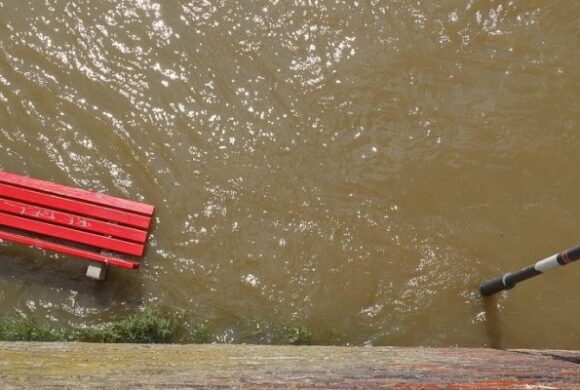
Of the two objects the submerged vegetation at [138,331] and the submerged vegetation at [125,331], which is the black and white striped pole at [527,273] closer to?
the submerged vegetation at [138,331]

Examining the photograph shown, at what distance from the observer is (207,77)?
4.73 meters

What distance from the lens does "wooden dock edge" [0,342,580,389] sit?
277 centimetres

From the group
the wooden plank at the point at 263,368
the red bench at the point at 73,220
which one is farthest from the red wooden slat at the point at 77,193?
the wooden plank at the point at 263,368

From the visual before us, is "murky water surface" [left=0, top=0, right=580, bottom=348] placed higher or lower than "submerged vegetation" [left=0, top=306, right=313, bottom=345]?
higher

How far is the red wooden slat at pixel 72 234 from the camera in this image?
165 inches

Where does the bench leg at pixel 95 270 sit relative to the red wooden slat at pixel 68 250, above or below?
below

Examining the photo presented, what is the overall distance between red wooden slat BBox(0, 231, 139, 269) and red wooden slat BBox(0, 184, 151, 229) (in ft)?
0.83

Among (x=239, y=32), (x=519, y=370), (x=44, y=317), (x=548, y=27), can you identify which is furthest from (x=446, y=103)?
(x=44, y=317)

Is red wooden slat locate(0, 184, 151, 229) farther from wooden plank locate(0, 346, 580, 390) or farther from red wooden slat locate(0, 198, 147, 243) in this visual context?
wooden plank locate(0, 346, 580, 390)

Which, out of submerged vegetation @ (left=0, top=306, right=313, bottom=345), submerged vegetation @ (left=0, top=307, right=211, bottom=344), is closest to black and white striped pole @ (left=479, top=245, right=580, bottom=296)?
submerged vegetation @ (left=0, top=306, right=313, bottom=345)

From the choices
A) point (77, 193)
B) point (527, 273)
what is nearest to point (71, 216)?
point (77, 193)

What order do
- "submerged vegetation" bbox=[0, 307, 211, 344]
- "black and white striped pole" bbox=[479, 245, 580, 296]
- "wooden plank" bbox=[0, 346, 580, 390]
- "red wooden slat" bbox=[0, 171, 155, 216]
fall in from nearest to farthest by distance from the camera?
"wooden plank" bbox=[0, 346, 580, 390]
"black and white striped pole" bbox=[479, 245, 580, 296]
"submerged vegetation" bbox=[0, 307, 211, 344]
"red wooden slat" bbox=[0, 171, 155, 216]

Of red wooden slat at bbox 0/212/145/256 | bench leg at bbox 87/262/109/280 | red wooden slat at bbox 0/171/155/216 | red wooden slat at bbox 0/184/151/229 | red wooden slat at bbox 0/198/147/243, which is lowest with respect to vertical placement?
bench leg at bbox 87/262/109/280

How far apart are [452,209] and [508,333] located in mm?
988
